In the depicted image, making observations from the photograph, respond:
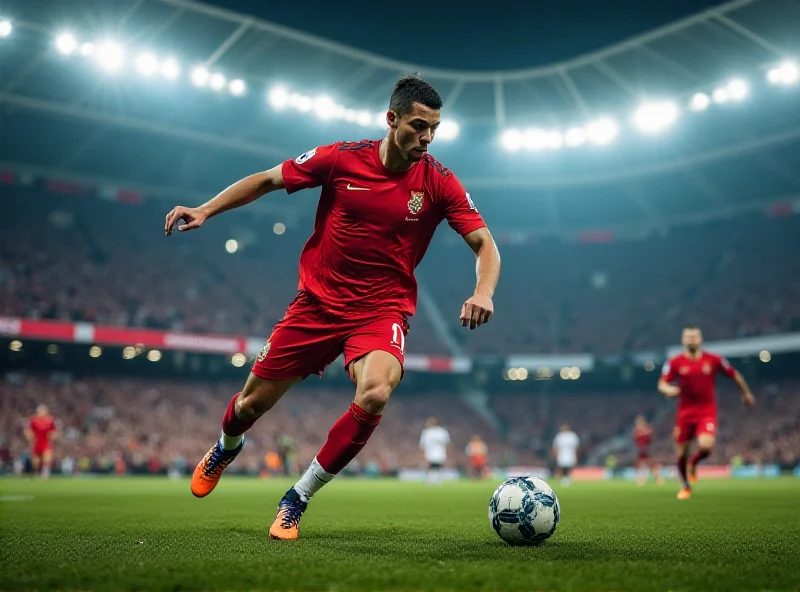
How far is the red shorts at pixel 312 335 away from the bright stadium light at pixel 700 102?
29570 millimetres

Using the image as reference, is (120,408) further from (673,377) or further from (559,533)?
(559,533)

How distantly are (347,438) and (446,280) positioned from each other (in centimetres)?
3976

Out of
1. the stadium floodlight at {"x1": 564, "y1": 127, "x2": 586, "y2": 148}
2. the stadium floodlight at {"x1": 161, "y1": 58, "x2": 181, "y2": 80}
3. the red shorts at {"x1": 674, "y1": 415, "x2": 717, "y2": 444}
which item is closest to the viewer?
the red shorts at {"x1": 674, "y1": 415, "x2": 717, "y2": 444}

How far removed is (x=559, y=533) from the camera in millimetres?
5441

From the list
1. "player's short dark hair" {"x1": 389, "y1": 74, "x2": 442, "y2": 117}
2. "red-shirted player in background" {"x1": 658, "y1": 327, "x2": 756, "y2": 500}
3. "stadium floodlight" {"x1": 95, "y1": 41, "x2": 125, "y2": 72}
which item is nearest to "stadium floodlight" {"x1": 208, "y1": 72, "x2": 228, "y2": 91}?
"stadium floodlight" {"x1": 95, "y1": 41, "x2": 125, "y2": 72}

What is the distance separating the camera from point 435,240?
46.9m

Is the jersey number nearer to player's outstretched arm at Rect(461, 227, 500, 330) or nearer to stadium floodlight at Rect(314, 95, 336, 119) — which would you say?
player's outstretched arm at Rect(461, 227, 500, 330)

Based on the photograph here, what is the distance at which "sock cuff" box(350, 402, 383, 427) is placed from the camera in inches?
180

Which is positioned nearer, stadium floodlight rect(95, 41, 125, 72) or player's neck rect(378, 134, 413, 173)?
player's neck rect(378, 134, 413, 173)

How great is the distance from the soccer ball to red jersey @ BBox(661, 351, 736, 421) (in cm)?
664

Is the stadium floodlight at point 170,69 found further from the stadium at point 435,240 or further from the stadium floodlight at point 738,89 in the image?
the stadium floodlight at point 738,89

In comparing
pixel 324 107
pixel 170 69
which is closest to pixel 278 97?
pixel 324 107

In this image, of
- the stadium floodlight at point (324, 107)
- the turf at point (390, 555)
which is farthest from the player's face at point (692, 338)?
the stadium floodlight at point (324, 107)

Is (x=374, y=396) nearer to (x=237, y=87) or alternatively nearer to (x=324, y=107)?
(x=237, y=87)
